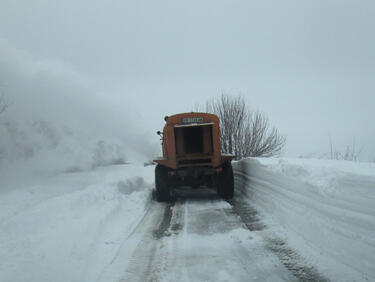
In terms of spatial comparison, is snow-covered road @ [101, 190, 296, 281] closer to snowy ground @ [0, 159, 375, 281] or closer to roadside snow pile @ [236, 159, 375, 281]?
snowy ground @ [0, 159, 375, 281]

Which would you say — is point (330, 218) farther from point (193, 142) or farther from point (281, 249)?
point (193, 142)

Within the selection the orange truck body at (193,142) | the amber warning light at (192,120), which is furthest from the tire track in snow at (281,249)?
the amber warning light at (192,120)

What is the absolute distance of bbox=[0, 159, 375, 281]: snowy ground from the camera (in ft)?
11.9

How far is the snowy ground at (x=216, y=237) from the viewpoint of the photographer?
361cm

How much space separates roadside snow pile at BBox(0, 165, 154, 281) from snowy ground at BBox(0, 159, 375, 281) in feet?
0.05

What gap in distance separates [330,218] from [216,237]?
6.18 feet

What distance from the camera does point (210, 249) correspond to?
15.2ft

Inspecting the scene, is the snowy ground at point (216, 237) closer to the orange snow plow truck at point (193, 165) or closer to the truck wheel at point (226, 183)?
the truck wheel at point (226, 183)

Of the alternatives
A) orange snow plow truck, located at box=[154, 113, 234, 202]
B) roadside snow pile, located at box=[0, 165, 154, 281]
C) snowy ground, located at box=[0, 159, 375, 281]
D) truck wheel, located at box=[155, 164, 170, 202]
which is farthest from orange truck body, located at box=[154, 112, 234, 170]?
snowy ground, located at box=[0, 159, 375, 281]

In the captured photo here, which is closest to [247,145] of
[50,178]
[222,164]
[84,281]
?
[222,164]

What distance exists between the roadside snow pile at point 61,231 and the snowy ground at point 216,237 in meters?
0.01

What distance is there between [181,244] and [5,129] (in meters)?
8.54

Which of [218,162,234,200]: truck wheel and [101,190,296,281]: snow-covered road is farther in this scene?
[218,162,234,200]: truck wheel

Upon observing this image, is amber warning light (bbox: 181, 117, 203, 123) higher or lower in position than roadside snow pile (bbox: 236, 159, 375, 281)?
higher
